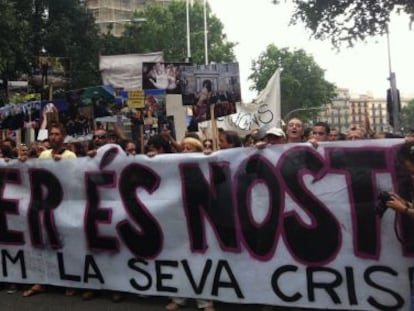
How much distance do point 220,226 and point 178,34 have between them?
46907 millimetres

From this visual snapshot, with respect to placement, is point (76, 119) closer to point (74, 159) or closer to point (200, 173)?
point (74, 159)

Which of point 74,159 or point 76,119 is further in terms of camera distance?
point 76,119

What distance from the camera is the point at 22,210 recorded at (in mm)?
6082

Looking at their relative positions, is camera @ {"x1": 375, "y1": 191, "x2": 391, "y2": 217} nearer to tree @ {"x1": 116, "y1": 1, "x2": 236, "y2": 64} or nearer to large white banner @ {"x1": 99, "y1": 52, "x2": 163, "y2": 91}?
large white banner @ {"x1": 99, "y1": 52, "x2": 163, "y2": 91}

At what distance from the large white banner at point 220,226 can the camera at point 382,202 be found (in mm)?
143

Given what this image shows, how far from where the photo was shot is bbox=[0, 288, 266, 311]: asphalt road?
17.3 feet

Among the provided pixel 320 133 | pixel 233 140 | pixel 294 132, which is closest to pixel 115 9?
pixel 233 140

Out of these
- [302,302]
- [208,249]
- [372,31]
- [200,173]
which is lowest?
[302,302]

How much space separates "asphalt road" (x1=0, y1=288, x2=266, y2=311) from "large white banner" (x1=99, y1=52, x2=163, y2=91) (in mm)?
4883

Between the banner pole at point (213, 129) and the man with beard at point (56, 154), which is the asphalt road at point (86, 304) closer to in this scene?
the man with beard at point (56, 154)

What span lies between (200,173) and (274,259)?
0.90m

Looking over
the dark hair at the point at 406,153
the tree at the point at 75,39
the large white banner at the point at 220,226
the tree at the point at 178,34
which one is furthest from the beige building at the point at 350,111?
the dark hair at the point at 406,153

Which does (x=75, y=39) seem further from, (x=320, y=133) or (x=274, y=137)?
(x=274, y=137)

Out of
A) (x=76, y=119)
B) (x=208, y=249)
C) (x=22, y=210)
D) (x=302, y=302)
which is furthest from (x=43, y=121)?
(x=302, y=302)
